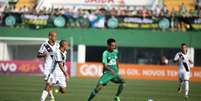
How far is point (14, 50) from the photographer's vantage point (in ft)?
186

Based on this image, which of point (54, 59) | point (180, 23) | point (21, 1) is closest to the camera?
point (54, 59)

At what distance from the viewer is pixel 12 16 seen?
55.0 metres

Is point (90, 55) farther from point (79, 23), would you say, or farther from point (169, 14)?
point (169, 14)

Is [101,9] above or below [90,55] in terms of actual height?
above

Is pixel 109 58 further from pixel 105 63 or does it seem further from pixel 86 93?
pixel 86 93

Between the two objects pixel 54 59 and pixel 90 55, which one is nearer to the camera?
pixel 54 59

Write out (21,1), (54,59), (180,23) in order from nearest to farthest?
(54,59) → (180,23) → (21,1)

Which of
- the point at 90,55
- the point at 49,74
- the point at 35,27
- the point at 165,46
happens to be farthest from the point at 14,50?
the point at 49,74

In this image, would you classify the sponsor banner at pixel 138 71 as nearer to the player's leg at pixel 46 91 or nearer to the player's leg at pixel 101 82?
the player's leg at pixel 101 82

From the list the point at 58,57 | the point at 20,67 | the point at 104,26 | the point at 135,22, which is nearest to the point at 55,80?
the point at 58,57

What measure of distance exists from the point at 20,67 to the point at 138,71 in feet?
29.3

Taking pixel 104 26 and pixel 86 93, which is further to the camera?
pixel 104 26

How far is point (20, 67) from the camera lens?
49.0 meters

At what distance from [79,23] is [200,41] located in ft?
34.1
